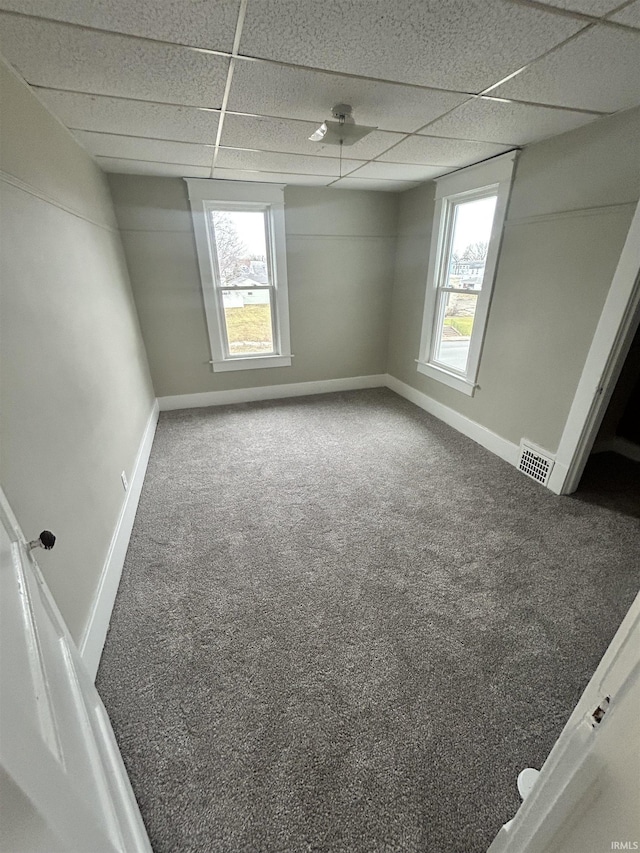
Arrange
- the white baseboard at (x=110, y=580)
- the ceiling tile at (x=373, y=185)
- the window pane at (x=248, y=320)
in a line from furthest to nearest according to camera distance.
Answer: the window pane at (x=248, y=320)
the ceiling tile at (x=373, y=185)
the white baseboard at (x=110, y=580)

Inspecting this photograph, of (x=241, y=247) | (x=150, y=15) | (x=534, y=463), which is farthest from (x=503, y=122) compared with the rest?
(x=241, y=247)

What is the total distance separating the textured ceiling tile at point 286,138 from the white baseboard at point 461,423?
2.29m

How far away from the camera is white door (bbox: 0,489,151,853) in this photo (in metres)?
0.44

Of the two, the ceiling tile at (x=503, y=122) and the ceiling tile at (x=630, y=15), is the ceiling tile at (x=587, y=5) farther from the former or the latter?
the ceiling tile at (x=503, y=122)

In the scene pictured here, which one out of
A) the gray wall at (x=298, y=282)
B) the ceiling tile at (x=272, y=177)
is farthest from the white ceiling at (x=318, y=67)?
the gray wall at (x=298, y=282)

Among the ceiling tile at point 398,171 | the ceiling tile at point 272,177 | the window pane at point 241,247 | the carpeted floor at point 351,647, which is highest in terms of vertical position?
the ceiling tile at point 272,177

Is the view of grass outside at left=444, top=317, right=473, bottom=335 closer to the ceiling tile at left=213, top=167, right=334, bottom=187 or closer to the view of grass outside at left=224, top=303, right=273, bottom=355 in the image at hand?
the ceiling tile at left=213, top=167, right=334, bottom=187

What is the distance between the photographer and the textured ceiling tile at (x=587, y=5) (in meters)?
1.05

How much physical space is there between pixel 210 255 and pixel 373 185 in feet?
5.91

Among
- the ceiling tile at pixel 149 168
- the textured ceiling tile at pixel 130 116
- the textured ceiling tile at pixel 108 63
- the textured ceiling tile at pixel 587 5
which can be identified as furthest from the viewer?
Result: the ceiling tile at pixel 149 168

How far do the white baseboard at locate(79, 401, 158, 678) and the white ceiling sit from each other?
6.89 feet

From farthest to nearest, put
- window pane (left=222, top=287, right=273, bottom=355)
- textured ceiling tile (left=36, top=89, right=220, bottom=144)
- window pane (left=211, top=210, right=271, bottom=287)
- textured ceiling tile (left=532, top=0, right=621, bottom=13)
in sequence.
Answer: window pane (left=222, top=287, right=273, bottom=355)
window pane (left=211, top=210, right=271, bottom=287)
textured ceiling tile (left=36, top=89, right=220, bottom=144)
textured ceiling tile (left=532, top=0, right=621, bottom=13)

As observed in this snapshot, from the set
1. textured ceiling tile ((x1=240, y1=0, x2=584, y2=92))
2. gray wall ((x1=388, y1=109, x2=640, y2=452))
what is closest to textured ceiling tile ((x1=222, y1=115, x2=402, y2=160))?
textured ceiling tile ((x1=240, y1=0, x2=584, y2=92))

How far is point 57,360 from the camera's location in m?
1.54
